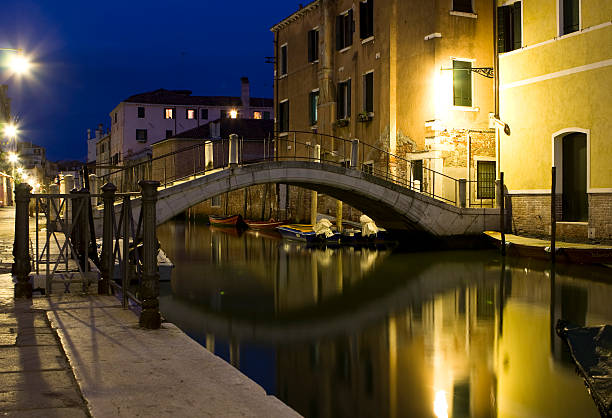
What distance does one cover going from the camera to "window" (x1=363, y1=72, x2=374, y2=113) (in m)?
22.2

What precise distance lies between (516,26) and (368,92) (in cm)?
543

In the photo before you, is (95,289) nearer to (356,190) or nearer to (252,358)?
(252,358)

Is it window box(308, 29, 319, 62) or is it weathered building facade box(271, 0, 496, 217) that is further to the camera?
window box(308, 29, 319, 62)

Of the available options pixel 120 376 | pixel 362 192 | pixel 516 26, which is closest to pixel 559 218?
pixel 362 192

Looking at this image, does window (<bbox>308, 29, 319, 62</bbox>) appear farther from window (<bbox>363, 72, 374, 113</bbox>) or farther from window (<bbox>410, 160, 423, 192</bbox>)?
window (<bbox>410, 160, 423, 192</bbox>)

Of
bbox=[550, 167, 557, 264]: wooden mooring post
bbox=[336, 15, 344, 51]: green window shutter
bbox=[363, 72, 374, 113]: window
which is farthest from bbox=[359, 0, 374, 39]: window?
bbox=[550, 167, 557, 264]: wooden mooring post

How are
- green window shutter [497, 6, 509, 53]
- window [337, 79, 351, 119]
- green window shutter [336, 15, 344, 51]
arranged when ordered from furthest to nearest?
green window shutter [336, 15, 344, 51], window [337, 79, 351, 119], green window shutter [497, 6, 509, 53]

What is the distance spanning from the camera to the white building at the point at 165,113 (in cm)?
5084

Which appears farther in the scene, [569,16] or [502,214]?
[502,214]

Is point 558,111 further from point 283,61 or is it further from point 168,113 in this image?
point 168,113

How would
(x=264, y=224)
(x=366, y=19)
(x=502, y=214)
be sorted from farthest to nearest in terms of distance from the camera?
(x=264, y=224), (x=366, y=19), (x=502, y=214)

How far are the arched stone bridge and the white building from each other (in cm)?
3240

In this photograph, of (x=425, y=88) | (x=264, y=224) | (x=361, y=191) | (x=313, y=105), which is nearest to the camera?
(x=361, y=191)

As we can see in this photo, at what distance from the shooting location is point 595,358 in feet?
18.0
